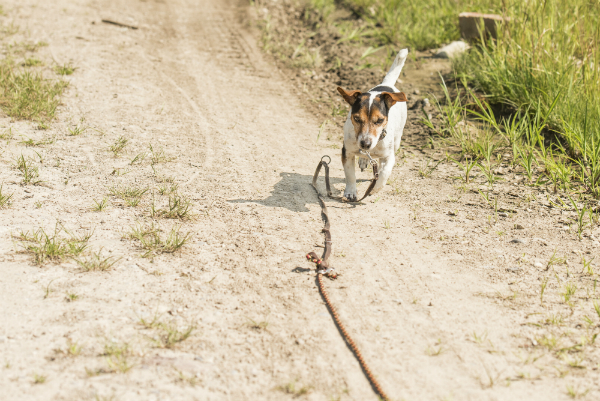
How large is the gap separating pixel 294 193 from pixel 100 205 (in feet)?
5.59

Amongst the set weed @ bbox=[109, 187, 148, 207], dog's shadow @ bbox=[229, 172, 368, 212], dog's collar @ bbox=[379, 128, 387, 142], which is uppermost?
dog's collar @ bbox=[379, 128, 387, 142]

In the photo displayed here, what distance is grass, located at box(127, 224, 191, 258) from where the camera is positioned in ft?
12.9

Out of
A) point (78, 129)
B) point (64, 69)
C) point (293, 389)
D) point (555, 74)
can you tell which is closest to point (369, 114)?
point (293, 389)

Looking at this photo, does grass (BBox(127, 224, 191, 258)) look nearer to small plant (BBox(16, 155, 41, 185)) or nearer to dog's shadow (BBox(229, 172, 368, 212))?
dog's shadow (BBox(229, 172, 368, 212))

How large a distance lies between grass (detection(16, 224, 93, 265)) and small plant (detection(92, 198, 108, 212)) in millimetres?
379

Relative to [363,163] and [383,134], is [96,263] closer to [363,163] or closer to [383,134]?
[383,134]

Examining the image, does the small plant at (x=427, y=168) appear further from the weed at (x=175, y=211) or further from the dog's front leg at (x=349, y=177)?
the weed at (x=175, y=211)

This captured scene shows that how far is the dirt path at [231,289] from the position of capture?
2801 millimetres

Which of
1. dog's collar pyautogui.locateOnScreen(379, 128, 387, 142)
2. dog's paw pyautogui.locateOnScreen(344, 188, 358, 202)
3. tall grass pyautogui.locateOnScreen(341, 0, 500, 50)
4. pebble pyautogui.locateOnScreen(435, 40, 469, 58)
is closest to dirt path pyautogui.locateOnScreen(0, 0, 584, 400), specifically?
dog's paw pyautogui.locateOnScreen(344, 188, 358, 202)

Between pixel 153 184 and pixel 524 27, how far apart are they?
4624 mm

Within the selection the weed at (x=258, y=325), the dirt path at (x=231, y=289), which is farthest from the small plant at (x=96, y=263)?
the weed at (x=258, y=325)

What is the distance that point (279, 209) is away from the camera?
4695 mm

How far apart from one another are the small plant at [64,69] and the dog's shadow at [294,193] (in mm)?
3974

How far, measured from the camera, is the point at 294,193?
5012 millimetres
